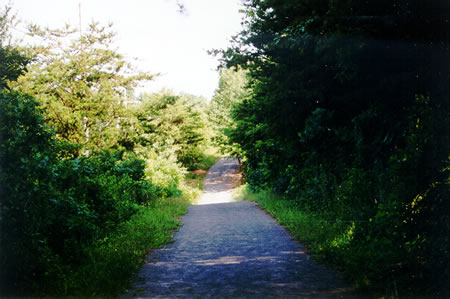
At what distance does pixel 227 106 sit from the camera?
39.4 metres

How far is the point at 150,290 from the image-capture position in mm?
4973

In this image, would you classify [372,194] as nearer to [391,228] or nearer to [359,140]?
[359,140]

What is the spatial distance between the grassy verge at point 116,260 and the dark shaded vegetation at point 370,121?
353 centimetres

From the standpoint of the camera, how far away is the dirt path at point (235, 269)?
4.79 meters

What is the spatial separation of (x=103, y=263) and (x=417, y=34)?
650 centimetres

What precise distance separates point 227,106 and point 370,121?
3305cm

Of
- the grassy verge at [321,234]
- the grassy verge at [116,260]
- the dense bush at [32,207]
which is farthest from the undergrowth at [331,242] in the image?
the dense bush at [32,207]

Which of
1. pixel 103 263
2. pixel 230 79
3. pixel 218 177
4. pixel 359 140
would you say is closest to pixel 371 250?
pixel 359 140

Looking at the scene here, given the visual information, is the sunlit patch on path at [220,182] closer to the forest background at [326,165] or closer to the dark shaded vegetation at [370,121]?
the forest background at [326,165]

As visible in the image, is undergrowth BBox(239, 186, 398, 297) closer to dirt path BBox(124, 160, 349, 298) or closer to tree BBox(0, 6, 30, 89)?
dirt path BBox(124, 160, 349, 298)

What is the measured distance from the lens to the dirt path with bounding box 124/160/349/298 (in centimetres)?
479

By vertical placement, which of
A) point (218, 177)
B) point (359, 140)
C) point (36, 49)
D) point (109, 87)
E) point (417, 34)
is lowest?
point (218, 177)

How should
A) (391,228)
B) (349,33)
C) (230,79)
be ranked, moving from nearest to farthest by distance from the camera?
1. (391,228)
2. (349,33)
3. (230,79)

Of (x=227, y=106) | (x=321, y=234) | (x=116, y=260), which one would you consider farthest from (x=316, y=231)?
(x=227, y=106)
